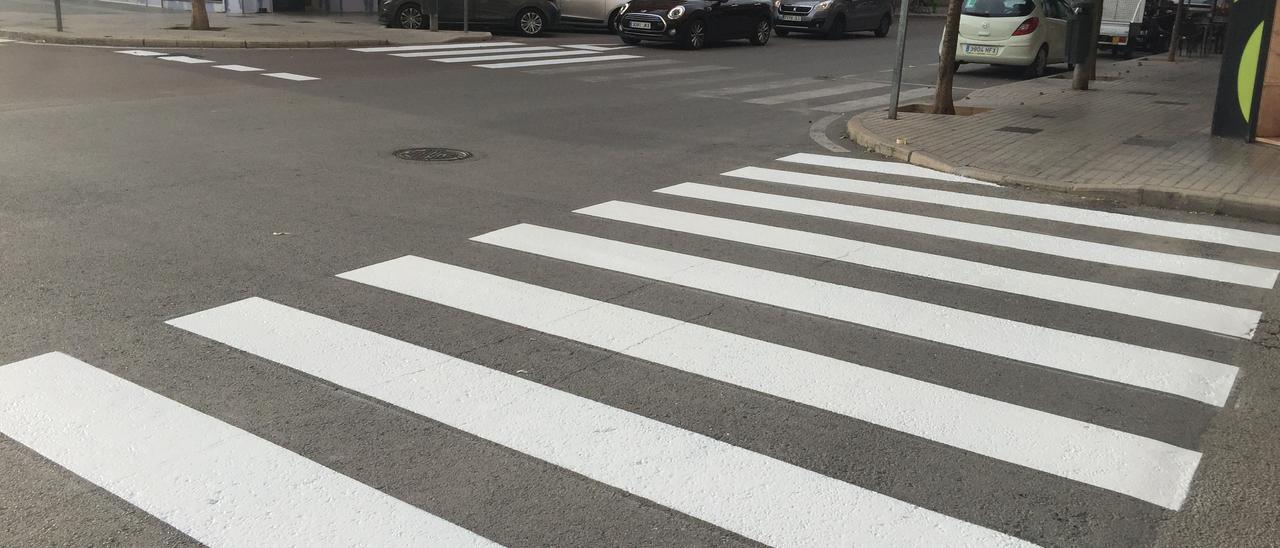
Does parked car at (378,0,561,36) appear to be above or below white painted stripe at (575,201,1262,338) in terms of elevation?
above

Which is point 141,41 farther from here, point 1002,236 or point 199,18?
point 1002,236

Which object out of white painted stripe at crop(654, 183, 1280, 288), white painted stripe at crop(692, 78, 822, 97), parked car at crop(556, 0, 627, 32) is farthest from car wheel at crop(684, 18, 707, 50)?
white painted stripe at crop(654, 183, 1280, 288)

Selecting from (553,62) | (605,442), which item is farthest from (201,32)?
(605,442)

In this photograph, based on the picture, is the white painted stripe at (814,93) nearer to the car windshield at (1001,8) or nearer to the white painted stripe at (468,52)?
the car windshield at (1001,8)

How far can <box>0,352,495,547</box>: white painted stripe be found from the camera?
3521 mm

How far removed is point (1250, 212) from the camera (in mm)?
8656

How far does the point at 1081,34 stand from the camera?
16750mm

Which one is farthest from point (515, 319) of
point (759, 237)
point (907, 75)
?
point (907, 75)

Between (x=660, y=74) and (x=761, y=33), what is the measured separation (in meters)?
8.03

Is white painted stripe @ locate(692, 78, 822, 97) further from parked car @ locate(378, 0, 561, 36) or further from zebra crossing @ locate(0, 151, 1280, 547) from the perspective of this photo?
parked car @ locate(378, 0, 561, 36)

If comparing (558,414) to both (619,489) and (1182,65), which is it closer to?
(619,489)

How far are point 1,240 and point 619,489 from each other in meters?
4.99

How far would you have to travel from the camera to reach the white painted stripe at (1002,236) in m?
7.03

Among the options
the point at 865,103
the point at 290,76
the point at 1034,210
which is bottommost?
the point at 1034,210
